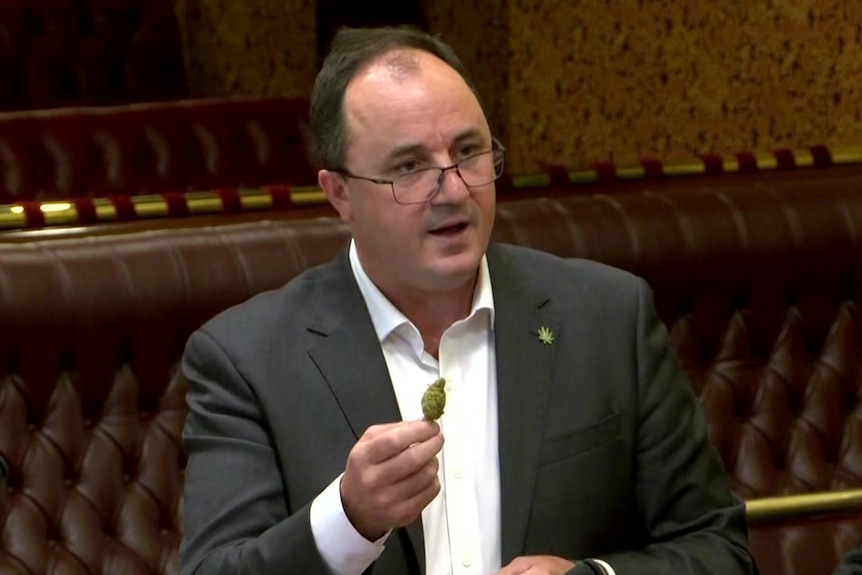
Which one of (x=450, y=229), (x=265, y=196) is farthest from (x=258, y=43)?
(x=450, y=229)

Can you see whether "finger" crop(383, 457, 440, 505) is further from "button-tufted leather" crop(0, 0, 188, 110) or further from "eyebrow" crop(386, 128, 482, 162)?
"button-tufted leather" crop(0, 0, 188, 110)

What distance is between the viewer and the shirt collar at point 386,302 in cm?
175

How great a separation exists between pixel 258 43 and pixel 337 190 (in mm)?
3285

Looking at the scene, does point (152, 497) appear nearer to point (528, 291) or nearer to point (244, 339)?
point (244, 339)

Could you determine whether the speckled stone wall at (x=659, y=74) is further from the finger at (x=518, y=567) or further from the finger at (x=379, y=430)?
the finger at (x=379, y=430)

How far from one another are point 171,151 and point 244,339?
79.2 inches

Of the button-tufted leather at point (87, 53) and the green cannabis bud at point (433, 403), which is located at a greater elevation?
the green cannabis bud at point (433, 403)

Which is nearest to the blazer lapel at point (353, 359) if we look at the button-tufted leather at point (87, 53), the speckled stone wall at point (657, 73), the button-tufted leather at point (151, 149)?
the speckled stone wall at point (657, 73)

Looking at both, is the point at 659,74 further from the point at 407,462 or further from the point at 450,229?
the point at 407,462

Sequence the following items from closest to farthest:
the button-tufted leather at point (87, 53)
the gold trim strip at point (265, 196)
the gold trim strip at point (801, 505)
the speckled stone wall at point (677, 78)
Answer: the gold trim strip at point (801, 505)
the gold trim strip at point (265, 196)
the speckled stone wall at point (677, 78)
the button-tufted leather at point (87, 53)

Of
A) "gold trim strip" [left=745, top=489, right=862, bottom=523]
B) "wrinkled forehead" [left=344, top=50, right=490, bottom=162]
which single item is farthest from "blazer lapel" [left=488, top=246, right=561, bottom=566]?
"gold trim strip" [left=745, top=489, right=862, bottom=523]

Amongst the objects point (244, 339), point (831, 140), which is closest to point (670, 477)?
point (244, 339)

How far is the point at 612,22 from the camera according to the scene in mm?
3596

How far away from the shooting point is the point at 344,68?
175 cm
